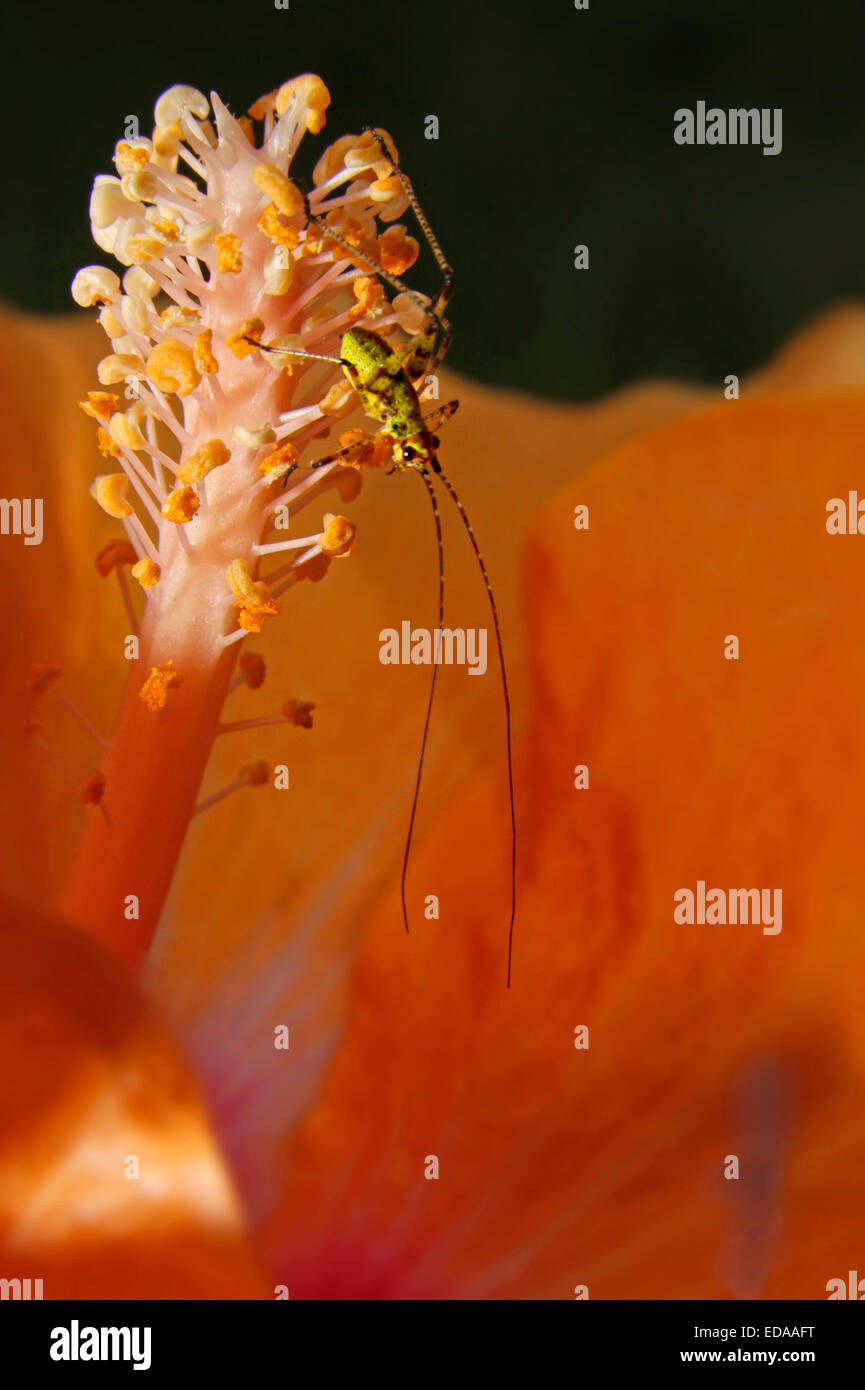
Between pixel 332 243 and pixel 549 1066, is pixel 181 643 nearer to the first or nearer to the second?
pixel 332 243

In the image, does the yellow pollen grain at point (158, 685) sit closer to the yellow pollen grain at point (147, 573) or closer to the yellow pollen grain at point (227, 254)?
the yellow pollen grain at point (147, 573)

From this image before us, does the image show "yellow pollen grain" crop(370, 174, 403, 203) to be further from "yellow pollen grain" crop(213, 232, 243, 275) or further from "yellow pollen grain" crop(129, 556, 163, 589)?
"yellow pollen grain" crop(129, 556, 163, 589)

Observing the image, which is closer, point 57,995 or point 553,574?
point 57,995

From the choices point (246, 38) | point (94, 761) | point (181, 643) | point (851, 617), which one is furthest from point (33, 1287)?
point (246, 38)

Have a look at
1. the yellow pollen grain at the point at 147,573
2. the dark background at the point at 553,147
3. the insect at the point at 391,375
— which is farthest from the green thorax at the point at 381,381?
the dark background at the point at 553,147

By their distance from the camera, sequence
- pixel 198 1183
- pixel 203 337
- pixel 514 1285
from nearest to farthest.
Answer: pixel 198 1183, pixel 203 337, pixel 514 1285

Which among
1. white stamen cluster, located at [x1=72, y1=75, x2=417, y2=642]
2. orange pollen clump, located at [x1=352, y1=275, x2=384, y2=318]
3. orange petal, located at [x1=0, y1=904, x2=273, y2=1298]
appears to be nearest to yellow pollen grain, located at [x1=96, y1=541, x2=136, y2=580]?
white stamen cluster, located at [x1=72, y1=75, x2=417, y2=642]
